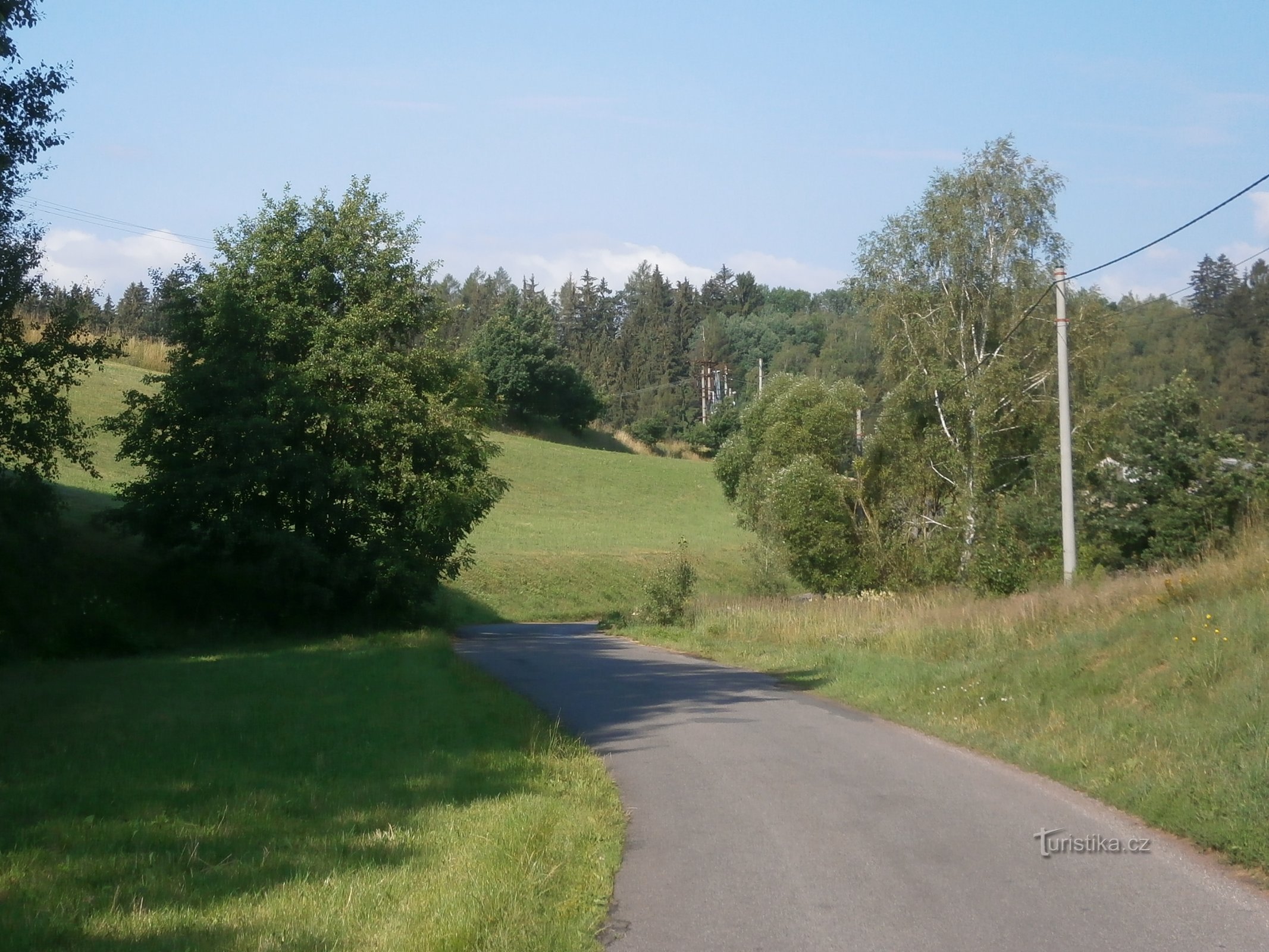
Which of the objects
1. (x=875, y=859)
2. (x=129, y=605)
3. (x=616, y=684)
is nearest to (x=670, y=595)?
(x=129, y=605)

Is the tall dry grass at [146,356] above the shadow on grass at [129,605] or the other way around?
above

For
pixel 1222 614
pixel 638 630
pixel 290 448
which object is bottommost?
pixel 638 630

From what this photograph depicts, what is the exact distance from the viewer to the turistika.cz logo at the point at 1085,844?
7.64 metres

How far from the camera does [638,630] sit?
1222 inches

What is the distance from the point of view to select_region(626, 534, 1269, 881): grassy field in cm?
873

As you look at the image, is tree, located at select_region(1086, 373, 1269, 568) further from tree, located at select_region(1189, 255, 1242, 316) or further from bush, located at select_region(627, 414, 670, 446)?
bush, located at select_region(627, 414, 670, 446)

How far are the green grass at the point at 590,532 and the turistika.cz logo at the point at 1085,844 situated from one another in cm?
3116

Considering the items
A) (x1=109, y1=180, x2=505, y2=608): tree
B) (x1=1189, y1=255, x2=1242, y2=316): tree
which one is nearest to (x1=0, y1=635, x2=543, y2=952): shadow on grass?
(x1=109, y1=180, x2=505, y2=608): tree

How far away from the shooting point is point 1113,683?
40.2ft

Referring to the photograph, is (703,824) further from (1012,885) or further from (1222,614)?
(1222,614)

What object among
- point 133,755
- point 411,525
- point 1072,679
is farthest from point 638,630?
point 133,755

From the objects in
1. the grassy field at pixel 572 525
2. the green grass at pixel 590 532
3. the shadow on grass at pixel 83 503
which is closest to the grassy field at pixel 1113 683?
the shadow on grass at pixel 83 503

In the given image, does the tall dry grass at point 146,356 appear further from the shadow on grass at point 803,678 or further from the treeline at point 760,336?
the shadow on grass at point 803,678

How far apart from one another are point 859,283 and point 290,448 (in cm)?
1977
